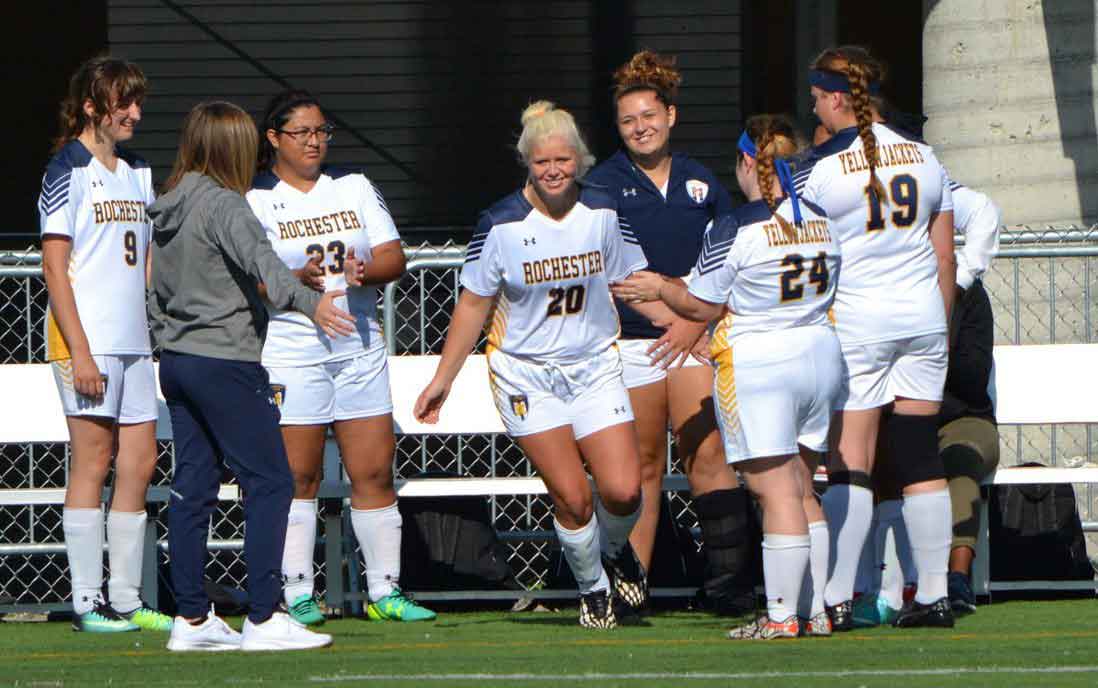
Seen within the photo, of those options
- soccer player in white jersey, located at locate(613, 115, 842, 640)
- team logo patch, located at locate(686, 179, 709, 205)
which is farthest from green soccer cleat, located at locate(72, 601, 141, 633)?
team logo patch, located at locate(686, 179, 709, 205)

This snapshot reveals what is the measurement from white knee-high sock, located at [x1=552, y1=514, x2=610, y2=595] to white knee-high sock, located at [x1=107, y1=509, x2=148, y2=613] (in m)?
1.66

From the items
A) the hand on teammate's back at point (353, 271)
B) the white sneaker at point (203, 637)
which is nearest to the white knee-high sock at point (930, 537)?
the hand on teammate's back at point (353, 271)

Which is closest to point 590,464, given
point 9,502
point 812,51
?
point 9,502

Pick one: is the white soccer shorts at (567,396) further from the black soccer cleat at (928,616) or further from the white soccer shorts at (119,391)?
the white soccer shorts at (119,391)

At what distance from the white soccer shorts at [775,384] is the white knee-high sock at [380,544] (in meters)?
1.71

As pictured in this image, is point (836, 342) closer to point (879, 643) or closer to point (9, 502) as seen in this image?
point (879, 643)

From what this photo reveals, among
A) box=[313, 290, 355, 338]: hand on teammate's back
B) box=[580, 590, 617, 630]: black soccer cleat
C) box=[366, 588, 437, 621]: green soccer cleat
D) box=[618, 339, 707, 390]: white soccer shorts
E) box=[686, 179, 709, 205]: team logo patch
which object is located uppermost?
box=[686, 179, 709, 205]: team logo patch

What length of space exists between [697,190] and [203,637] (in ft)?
8.47

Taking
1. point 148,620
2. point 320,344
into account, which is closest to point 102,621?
point 148,620

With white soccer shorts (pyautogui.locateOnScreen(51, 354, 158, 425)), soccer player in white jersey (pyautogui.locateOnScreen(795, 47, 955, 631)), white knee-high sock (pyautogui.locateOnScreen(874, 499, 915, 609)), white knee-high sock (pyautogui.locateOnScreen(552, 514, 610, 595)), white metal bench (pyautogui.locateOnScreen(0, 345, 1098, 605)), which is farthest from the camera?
white metal bench (pyautogui.locateOnScreen(0, 345, 1098, 605))

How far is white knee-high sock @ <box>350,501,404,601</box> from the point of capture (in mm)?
7168

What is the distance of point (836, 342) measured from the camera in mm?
6086

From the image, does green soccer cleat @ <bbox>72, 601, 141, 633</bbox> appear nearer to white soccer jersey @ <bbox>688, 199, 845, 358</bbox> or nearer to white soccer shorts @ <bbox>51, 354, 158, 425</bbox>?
white soccer shorts @ <bbox>51, 354, 158, 425</bbox>

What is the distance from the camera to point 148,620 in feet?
22.7
